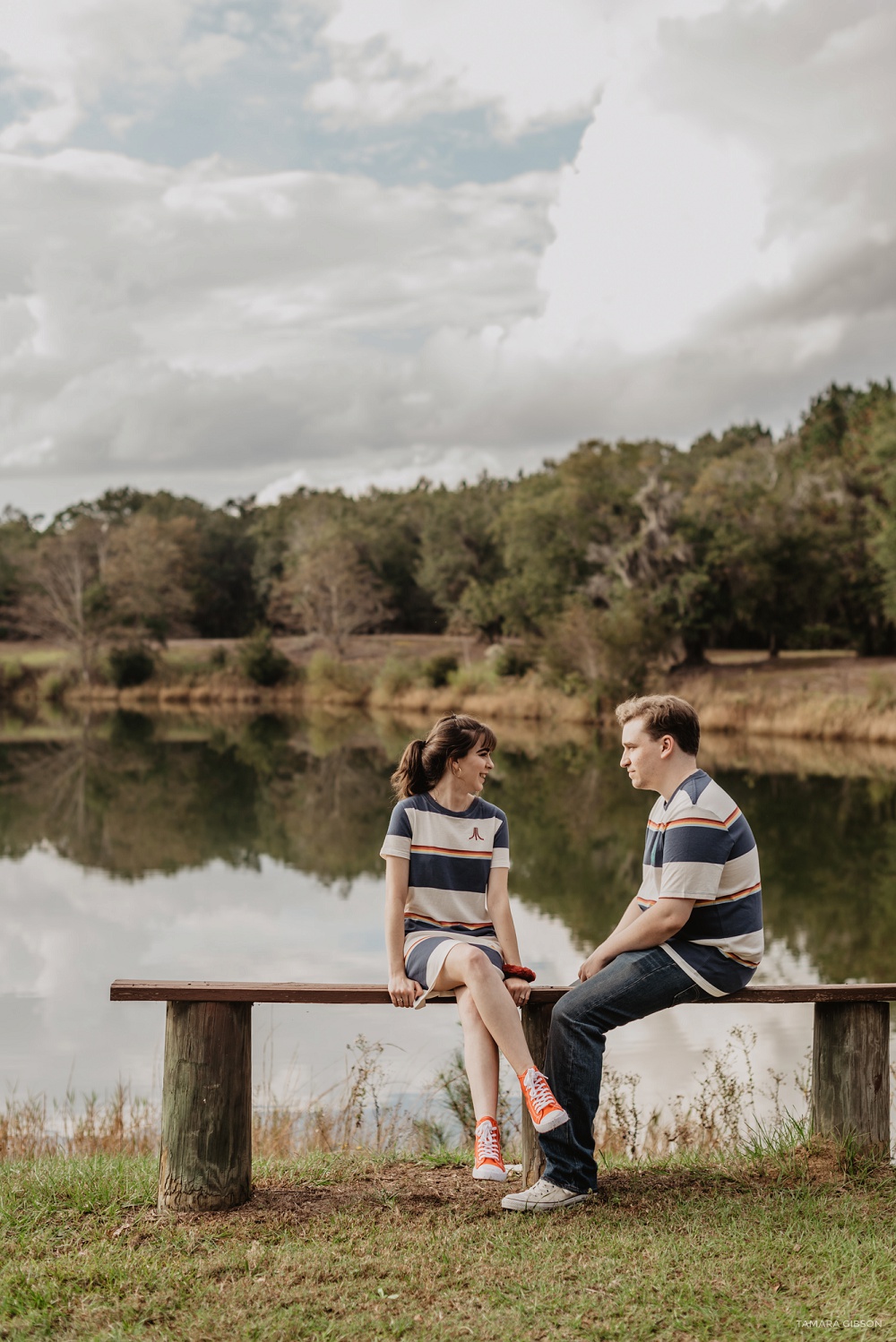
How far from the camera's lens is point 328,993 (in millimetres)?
3740

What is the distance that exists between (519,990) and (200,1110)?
104 cm

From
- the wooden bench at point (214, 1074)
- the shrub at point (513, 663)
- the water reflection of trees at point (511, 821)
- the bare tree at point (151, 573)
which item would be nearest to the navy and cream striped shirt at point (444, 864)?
the wooden bench at point (214, 1074)

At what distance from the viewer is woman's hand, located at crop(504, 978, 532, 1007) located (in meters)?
3.86

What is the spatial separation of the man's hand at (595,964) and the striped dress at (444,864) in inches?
13.9

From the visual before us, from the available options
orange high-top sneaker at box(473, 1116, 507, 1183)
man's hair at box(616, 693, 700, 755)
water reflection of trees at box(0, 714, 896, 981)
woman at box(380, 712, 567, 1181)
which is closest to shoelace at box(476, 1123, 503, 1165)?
orange high-top sneaker at box(473, 1116, 507, 1183)

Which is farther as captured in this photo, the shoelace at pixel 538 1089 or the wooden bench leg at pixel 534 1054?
the wooden bench leg at pixel 534 1054

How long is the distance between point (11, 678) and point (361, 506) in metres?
20.3

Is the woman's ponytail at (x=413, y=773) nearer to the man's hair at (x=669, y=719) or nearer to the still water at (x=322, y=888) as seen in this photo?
the man's hair at (x=669, y=719)

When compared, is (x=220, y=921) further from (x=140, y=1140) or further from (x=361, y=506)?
(x=361, y=506)

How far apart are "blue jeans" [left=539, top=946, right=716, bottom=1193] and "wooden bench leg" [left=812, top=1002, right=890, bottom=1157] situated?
0.56 meters

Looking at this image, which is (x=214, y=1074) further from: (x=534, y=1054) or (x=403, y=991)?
(x=534, y=1054)

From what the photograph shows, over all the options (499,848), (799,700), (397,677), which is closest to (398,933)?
(499,848)

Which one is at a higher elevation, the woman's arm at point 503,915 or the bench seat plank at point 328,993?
the woman's arm at point 503,915

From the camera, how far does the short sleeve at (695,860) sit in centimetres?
369
